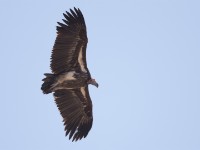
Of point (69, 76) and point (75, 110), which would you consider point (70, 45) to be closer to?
point (69, 76)

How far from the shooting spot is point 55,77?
1830cm

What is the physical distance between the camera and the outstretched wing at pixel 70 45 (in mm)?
18312

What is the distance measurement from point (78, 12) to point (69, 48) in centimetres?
138

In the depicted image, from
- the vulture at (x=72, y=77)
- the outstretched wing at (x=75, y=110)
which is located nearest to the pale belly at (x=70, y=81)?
the vulture at (x=72, y=77)

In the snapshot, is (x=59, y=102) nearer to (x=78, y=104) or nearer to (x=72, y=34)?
(x=78, y=104)

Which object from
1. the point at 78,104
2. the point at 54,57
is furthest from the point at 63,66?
the point at 78,104

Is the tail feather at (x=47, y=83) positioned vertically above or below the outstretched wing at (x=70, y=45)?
below

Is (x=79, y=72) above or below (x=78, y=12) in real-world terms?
below

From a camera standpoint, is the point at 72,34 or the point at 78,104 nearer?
the point at 72,34

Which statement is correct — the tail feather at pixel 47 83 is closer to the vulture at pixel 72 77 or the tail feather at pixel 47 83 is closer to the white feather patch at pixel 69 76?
the vulture at pixel 72 77

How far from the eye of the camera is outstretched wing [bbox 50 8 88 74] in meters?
18.3

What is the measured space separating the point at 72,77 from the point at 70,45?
3.96ft

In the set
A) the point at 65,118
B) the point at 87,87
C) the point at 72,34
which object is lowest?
the point at 65,118

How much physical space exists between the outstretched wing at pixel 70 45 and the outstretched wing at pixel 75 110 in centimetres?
116
